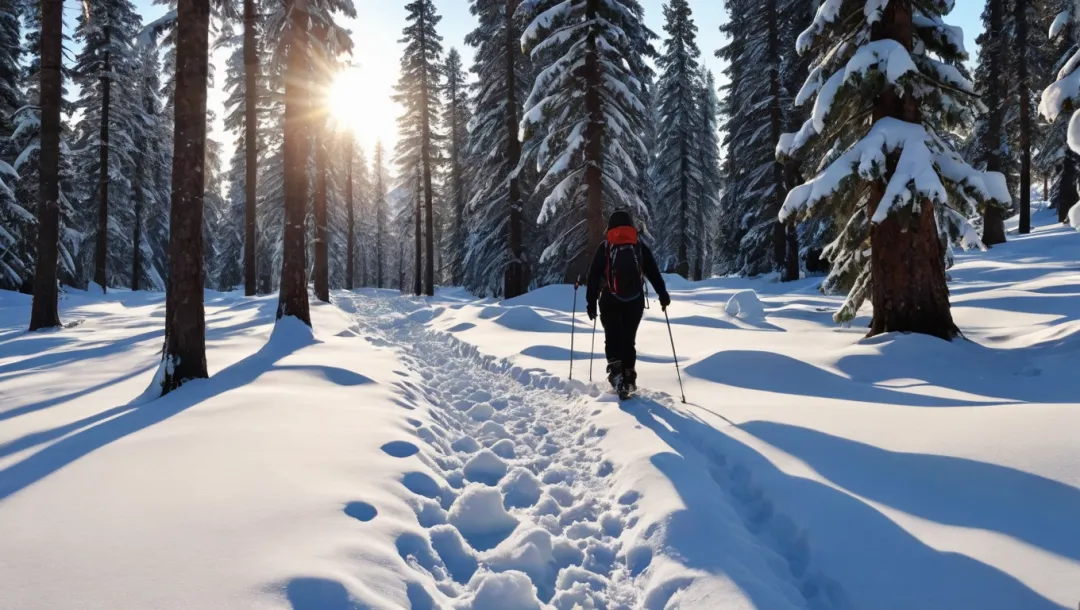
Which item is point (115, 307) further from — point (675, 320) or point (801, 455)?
point (801, 455)

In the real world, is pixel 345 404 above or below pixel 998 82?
below

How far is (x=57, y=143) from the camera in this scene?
12016mm

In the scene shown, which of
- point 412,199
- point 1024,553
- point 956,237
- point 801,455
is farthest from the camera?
point 412,199

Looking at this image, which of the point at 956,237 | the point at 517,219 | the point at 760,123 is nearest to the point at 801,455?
the point at 956,237

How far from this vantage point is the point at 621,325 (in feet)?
21.7

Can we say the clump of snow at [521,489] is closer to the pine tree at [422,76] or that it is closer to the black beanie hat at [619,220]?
the black beanie hat at [619,220]

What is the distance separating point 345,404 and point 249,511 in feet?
8.78

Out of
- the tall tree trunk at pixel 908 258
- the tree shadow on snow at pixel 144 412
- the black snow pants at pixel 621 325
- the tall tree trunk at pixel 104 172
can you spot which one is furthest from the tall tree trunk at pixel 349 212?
the tall tree trunk at pixel 908 258

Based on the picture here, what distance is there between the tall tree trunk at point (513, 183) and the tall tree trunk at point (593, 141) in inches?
224

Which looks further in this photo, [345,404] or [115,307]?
[115,307]

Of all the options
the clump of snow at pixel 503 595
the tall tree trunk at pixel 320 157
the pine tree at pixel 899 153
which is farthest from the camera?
the tall tree trunk at pixel 320 157

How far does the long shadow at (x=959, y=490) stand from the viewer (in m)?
2.72

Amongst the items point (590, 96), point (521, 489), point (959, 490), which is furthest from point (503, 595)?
point (590, 96)

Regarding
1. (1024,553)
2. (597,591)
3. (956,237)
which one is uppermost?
(956,237)
